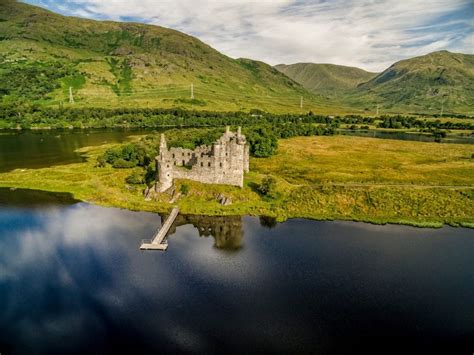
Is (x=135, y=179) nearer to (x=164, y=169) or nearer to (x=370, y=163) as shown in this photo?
(x=164, y=169)

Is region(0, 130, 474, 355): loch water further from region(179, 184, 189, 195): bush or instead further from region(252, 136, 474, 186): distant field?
region(252, 136, 474, 186): distant field

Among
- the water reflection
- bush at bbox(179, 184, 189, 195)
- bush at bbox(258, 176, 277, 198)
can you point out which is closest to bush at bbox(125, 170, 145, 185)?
bush at bbox(179, 184, 189, 195)

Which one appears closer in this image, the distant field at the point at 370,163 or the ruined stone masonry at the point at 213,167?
the ruined stone masonry at the point at 213,167

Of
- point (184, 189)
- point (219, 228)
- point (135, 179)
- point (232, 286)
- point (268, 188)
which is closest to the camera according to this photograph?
point (232, 286)

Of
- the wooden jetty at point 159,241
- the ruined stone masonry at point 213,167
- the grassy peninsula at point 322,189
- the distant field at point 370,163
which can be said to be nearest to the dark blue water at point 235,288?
the wooden jetty at point 159,241

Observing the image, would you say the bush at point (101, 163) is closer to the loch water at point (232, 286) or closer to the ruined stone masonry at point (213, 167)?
the ruined stone masonry at point (213, 167)

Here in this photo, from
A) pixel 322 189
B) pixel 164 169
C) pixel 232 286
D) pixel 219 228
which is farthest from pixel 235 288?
pixel 322 189

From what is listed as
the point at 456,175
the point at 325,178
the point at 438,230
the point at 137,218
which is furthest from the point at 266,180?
the point at 456,175
